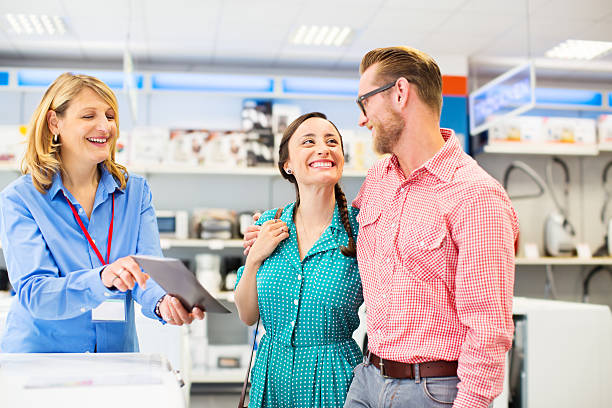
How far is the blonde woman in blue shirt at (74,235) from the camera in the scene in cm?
153

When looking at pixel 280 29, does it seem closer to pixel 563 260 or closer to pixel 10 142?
pixel 10 142

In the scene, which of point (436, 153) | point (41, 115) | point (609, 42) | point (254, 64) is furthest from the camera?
point (254, 64)

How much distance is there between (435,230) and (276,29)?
425 centimetres

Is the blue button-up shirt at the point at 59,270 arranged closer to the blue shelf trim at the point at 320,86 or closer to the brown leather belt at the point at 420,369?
the brown leather belt at the point at 420,369

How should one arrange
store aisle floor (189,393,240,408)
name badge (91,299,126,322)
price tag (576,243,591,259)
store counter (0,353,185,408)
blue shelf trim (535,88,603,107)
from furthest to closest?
blue shelf trim (535,88,603,107), price tag (576,243,591,259), store aisle floor (189,393,240,408), name badge (91,299,126,322), store counter (0,353,185,408)

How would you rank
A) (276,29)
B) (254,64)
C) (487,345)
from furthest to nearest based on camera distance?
(254,64), (276,29), (487,345)

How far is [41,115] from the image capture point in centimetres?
172

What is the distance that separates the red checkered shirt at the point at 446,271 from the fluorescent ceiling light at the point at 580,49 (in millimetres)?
→ 4937

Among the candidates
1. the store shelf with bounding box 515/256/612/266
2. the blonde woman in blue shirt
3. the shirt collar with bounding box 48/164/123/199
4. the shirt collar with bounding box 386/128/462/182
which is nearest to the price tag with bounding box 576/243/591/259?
the store shelf with bounding box 515/256/612/266

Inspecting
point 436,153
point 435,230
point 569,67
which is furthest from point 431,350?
point 569,67

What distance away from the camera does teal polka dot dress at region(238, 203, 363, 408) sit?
1.78 m

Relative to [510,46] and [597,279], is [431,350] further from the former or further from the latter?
[597,279]

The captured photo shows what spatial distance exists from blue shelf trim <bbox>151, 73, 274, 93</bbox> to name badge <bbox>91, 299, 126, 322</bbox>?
467 centimetres

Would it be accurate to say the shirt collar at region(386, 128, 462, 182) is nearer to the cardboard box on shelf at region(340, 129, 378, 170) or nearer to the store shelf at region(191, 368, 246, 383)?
the cardboard box on shelf at region(340, 129, 378, 170)
